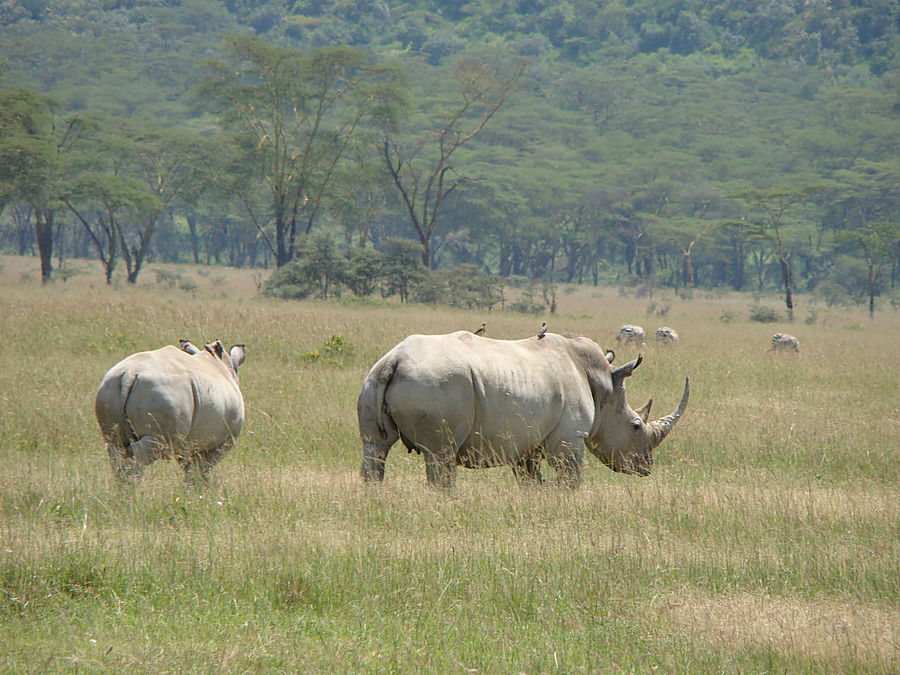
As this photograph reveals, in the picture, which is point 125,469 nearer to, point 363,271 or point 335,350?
point 335,350

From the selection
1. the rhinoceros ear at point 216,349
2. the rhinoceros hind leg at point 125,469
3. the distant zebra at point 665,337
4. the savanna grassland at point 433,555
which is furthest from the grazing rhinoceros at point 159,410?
the distant zebra at point 665,337

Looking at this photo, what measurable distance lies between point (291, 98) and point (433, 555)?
101 feet

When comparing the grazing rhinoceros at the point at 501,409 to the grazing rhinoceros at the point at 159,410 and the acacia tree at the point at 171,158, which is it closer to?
the grazing rhinoceros at the point at 159,410

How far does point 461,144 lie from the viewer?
48094 millimetres

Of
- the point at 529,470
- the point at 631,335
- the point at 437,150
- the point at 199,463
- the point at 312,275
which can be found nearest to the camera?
the point at 199,463

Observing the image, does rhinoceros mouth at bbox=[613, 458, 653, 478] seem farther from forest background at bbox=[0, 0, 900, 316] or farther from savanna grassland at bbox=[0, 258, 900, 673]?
forest background at bbox=[0, 0, 900, 316]

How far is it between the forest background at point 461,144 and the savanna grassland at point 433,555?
1954cm

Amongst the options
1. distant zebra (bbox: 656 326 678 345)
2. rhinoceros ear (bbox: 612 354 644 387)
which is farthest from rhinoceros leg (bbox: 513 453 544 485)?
distant zebra (bbox: 656 326 678 345)

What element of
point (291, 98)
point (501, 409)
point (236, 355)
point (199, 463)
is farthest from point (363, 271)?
point (501, 409)

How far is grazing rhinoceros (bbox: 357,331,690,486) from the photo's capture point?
582cm

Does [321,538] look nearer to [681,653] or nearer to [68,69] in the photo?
[681,653]

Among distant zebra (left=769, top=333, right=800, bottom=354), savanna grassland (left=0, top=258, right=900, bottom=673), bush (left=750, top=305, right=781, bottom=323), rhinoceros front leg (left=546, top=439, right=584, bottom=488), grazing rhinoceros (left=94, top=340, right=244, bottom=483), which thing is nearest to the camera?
savanna grassland (left=0, top=258, right=900, bottom=673)

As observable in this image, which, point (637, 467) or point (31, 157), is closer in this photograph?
point (637, 467)

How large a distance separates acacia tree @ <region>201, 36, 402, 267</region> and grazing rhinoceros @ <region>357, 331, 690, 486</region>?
87.1 feet
